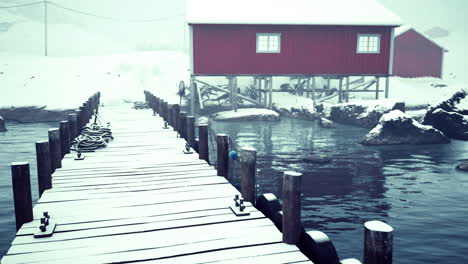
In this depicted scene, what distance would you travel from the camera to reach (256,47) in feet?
82.0

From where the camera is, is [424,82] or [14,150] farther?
[424,82]

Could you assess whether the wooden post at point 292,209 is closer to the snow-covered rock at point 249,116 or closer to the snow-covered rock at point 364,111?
the snow-covered rock at point 364,111

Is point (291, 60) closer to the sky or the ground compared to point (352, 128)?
closer to the sky

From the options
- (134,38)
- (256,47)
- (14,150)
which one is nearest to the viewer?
(14,150)

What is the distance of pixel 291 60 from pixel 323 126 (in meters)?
4.68

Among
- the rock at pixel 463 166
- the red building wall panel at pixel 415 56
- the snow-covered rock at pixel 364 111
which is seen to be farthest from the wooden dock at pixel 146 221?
the red building wall panel at pixel 415 56

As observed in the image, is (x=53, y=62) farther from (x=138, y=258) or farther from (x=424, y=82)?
(x=138, y=258)

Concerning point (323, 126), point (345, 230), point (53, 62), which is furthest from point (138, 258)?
point (53, 62)

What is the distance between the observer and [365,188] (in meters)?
11.3

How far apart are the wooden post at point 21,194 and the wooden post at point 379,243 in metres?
3.95

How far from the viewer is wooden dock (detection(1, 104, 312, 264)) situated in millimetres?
4312

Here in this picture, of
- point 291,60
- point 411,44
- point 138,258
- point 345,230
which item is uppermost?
point 411,44

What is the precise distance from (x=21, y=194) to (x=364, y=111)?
67.8 feet

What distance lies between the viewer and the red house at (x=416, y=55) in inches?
1577
